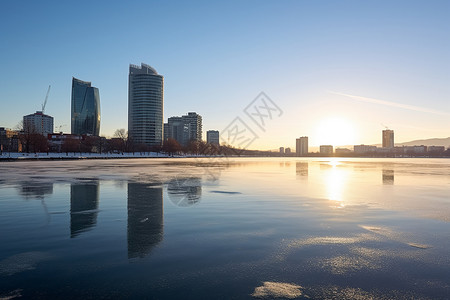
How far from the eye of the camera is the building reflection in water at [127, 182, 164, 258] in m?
8.70

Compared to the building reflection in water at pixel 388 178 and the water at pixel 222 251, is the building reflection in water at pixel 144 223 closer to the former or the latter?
the water at pixel 222 251

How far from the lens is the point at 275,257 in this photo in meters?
7.87

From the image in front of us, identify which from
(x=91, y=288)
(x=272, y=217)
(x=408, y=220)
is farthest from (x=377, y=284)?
(x=408, y=220)

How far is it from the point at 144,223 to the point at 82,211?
4118 mm

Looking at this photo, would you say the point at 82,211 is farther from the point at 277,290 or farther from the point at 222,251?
the point at 277,290

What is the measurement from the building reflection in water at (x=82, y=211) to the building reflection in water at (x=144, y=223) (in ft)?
5.00

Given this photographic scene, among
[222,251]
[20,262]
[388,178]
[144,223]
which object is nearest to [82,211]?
[144,223]

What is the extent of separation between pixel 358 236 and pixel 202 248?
527 centimetres

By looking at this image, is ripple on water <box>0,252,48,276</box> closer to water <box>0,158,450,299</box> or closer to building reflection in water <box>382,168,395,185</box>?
water <box>0,158,450,299</box>

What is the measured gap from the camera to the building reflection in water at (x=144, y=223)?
8.70m

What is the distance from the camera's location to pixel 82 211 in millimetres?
13797

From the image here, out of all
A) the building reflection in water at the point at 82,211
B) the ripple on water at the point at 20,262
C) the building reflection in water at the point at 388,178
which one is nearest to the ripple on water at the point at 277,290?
the ripple on water at the point at 20,262

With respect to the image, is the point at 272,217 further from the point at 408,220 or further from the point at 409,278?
the point at 409,278

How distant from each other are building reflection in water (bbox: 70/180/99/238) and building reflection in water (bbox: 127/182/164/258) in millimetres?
1523
